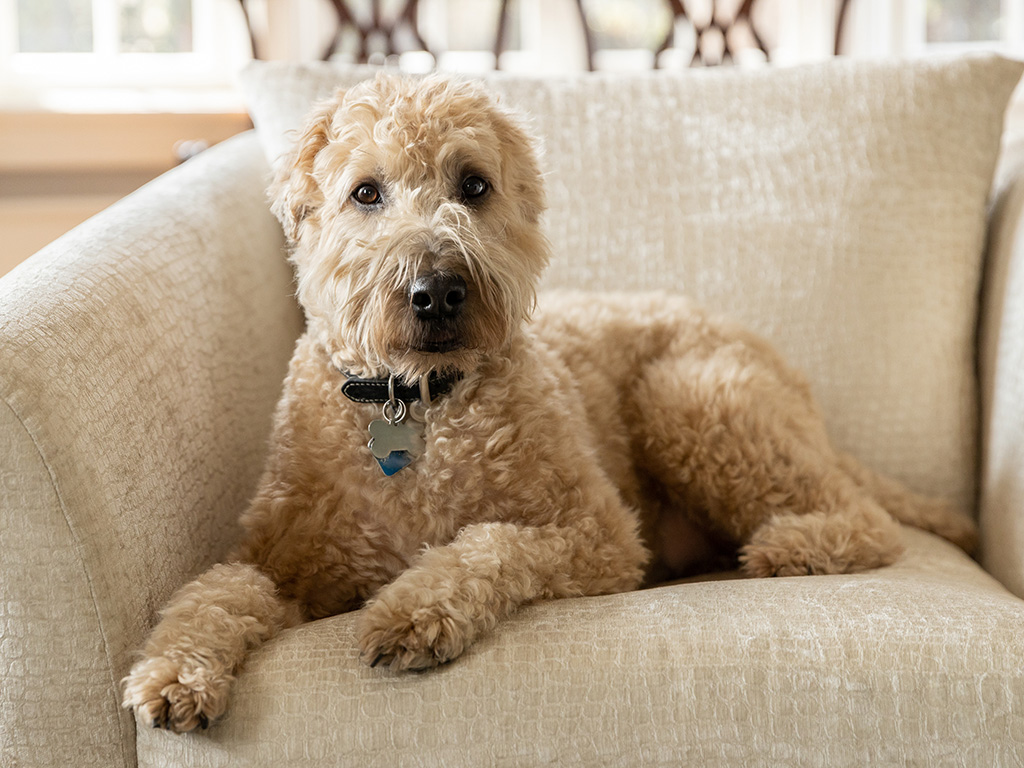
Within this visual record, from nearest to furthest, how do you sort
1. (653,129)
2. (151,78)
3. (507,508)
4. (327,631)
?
1. (327,631)
2. (507,508)
3. (653,129)
4. (151,78)

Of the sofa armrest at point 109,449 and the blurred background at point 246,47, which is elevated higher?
the blurred background at point 246,47

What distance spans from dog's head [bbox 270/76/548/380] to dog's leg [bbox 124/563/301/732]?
1.20ft

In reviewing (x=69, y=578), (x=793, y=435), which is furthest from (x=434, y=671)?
Result: (x=793, y=435)

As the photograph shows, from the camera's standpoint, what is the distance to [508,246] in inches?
57.9

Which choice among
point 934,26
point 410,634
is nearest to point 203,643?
point 410,634

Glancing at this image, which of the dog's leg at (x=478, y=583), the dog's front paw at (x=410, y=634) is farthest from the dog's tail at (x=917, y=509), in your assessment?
the dog's front paw at (x=410, y=634)

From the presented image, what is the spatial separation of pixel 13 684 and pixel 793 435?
1297 mm

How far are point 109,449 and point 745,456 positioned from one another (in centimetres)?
107

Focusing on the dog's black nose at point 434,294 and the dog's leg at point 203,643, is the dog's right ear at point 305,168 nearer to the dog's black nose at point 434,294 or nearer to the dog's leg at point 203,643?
the dog's black nose at point 434,294

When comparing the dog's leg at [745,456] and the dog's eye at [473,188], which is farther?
the dog's leg at [745,456]

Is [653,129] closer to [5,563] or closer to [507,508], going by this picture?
[507,508]

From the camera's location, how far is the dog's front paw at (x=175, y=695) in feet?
3.58

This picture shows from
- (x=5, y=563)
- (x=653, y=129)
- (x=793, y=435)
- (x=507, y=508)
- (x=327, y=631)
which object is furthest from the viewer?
(x=653, y=129)

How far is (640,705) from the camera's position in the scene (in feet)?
3.76
